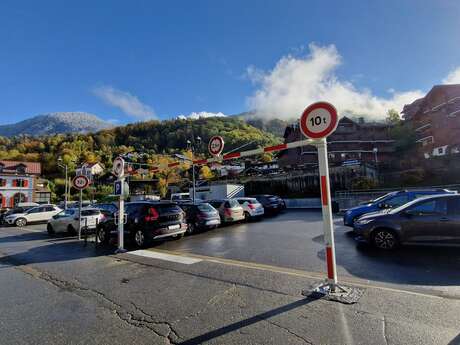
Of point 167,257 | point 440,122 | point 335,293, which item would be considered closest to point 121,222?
point 167,257

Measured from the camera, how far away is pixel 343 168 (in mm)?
29484

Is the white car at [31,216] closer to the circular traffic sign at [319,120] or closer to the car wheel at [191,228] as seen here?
the car wheel at [191,228]


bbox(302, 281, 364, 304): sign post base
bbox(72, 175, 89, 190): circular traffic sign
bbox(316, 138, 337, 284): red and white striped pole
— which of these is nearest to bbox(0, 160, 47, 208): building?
bbox(72, 175, 89, 190): circular traffic sign

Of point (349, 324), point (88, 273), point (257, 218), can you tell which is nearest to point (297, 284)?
point (349, 324)

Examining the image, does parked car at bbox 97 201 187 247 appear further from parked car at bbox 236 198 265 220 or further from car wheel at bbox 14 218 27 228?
car wheel at bbox 14 218 27 228

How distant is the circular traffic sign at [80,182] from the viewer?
11.3m

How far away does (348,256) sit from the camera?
6.61m

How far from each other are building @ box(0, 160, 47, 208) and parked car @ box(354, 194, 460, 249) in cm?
5678

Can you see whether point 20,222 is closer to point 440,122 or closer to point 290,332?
point 290,332

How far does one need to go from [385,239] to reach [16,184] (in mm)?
58591

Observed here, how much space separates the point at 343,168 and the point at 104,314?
3000 cm

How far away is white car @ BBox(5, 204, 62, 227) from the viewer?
18.9m

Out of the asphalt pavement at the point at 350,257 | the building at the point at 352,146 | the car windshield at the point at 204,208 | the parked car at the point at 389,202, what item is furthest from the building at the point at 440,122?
the car windshield at the point at 204,208

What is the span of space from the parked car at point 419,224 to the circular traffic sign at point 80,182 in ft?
37.2
